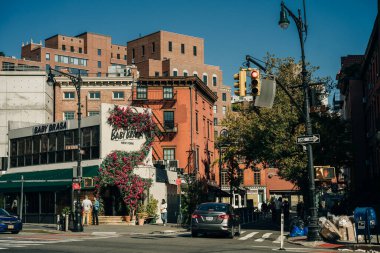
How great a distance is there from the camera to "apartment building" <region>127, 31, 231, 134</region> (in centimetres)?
9956

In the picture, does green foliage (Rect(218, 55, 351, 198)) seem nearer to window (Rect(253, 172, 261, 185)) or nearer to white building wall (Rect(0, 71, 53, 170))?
white building wall (Rect(0, 71, 53, 170))

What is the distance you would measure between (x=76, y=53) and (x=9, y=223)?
106401 millimetres

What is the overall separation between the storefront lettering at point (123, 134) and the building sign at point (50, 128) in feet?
15.2

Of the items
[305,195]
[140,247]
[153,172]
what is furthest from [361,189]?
[140,247]

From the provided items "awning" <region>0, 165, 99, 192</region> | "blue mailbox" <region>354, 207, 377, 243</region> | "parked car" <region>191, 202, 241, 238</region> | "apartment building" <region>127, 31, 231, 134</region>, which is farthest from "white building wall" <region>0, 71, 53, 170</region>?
"blue mailbox" <region>354, 207, 377, 243</region>

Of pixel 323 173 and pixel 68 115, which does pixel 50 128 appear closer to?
pixel 68 115

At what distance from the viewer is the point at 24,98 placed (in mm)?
66250

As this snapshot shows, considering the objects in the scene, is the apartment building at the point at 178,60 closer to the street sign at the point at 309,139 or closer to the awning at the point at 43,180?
the awning at the point at 43,180

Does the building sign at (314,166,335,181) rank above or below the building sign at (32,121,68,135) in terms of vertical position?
below

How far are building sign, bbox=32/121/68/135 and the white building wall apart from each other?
66.5 ft

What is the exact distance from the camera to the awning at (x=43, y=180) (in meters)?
39.0

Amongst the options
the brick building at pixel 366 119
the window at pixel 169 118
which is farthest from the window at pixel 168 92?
the brick building at pixel 366 119

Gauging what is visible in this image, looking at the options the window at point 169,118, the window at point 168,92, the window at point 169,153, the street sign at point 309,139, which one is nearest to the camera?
the street sign at point 309,139

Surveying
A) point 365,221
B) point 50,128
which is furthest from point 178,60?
point 365,221
